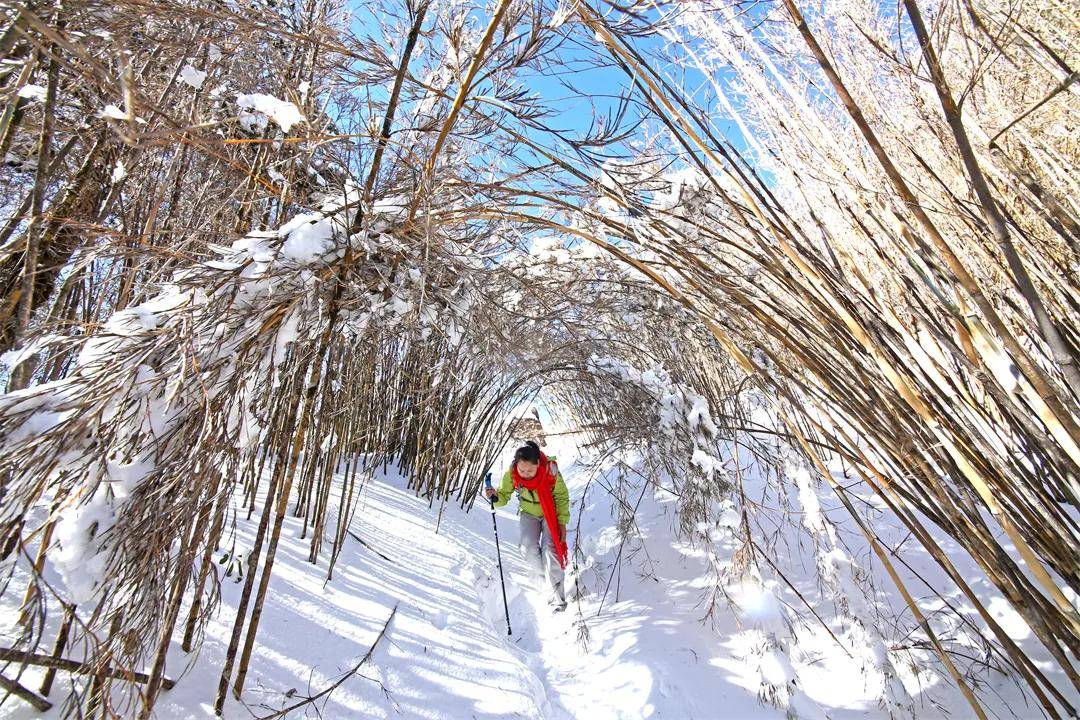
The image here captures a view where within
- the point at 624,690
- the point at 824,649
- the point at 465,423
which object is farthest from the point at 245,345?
the point at 465,423

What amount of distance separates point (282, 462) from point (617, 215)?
132cm

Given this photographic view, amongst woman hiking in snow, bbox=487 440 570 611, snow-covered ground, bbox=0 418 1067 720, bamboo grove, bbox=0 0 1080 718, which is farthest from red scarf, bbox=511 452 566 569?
bamboo grove, bbox=0 0 1080 718

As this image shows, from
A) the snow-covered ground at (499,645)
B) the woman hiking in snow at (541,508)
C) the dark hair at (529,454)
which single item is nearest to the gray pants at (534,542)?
the woman hiking in snow at (541,508)

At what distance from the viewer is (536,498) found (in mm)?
4469

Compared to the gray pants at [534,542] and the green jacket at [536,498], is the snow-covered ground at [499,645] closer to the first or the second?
the gray pants at [534,542]

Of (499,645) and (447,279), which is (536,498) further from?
(447,279)

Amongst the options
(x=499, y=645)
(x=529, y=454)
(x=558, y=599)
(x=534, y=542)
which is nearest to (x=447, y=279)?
(x=499, y=645)

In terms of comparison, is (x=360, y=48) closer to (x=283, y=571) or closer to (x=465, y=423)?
(x=283, y=571)

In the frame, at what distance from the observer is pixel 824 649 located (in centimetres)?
298

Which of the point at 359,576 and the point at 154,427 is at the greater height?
the point at 154,427

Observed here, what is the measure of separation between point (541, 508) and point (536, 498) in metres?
0.12

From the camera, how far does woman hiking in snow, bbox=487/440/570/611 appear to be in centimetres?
404

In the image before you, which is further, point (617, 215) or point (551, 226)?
point (617, 215)

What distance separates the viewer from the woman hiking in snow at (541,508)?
4035 mm
